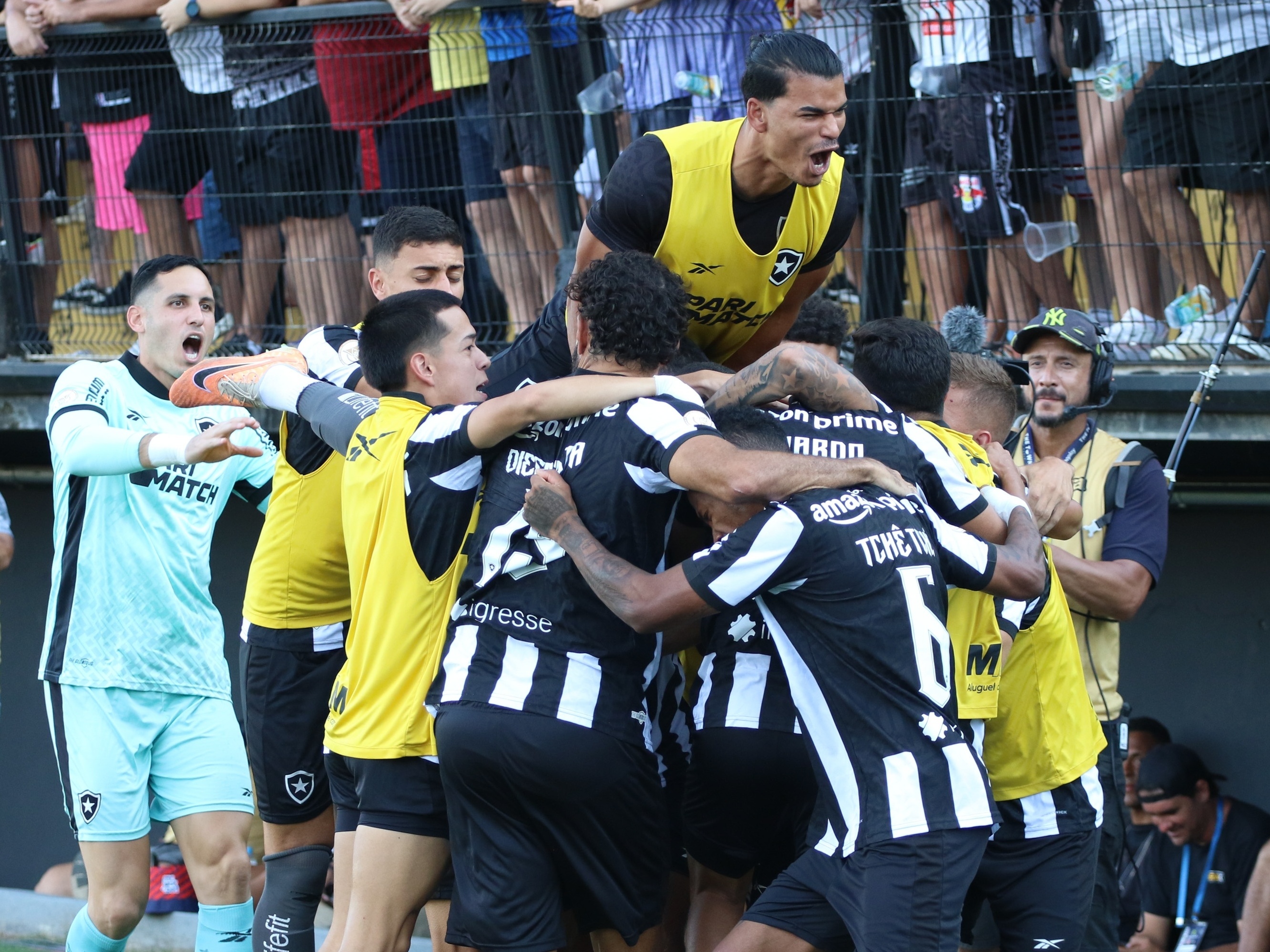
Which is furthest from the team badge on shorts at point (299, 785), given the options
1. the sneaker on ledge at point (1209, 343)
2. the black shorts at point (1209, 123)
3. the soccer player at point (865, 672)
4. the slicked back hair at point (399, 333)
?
the black shorts at point (1209, 123)

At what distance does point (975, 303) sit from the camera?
6910 mm

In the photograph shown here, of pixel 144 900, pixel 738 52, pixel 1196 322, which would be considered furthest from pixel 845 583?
pixel 738 52

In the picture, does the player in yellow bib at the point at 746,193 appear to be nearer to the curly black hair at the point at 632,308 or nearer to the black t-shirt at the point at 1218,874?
the curly black hair at the point at 632,308

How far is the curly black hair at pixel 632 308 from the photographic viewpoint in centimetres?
392

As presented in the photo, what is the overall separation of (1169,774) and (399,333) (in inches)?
163

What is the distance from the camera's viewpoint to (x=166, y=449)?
16.3 feet

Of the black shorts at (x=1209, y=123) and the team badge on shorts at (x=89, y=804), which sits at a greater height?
the black shorts at (x=1209, y=123)

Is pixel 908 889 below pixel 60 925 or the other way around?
the other way around

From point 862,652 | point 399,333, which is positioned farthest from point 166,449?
point 862,652

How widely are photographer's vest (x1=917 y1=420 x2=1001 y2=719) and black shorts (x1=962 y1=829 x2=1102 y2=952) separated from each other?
0.45 meters

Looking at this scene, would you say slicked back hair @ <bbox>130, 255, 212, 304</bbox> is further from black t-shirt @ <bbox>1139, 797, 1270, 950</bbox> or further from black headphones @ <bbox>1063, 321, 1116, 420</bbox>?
black t-shirt @ <bbox>1139, 797, 1270, 950</bbox>

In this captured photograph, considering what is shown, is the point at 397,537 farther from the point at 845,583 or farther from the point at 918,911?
the point at 918,911

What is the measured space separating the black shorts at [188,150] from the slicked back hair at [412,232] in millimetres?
3090

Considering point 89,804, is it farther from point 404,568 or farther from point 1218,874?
point 1218,874
